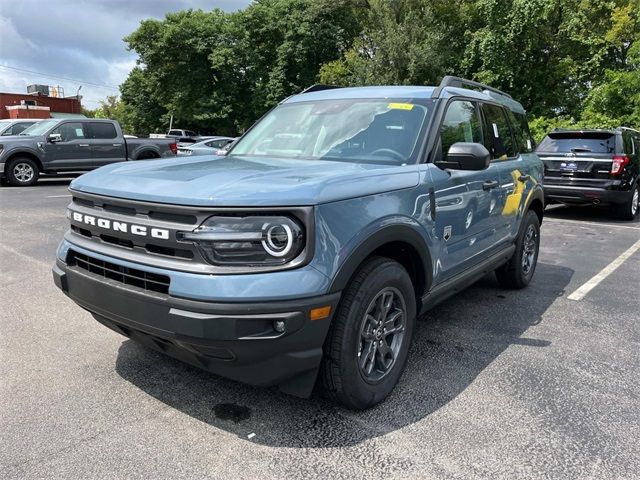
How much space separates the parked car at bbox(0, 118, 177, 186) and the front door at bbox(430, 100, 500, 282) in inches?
487

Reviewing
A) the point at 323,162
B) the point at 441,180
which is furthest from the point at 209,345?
the point at 441,180

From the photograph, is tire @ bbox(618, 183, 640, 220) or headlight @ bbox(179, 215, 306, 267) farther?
tire @ bbox(618, 183, 640, 220)

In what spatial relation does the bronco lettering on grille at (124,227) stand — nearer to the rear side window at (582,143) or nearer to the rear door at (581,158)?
the rear door at (581,158)

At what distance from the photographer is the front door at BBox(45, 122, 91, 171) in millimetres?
13703

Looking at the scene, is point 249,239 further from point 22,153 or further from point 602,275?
point 22,153

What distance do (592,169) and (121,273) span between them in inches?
384

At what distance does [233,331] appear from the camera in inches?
90.4

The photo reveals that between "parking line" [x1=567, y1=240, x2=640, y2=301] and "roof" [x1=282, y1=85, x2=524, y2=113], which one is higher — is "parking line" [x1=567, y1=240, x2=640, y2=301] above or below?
below

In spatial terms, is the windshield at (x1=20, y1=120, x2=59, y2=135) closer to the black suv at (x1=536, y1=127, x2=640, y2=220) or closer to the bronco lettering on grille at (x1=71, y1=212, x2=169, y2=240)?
the black suv at (x1=536, y1=127, x2=640, y2=220)

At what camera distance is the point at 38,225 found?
26.7ft

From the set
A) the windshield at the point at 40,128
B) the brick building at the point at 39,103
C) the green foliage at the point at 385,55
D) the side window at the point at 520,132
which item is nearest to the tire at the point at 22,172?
the windshield at the point at 40,128

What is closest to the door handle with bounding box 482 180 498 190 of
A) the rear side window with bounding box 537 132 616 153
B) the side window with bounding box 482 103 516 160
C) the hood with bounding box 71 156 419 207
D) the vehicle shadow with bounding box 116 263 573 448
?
the side window with bounding box 482 103 516 160

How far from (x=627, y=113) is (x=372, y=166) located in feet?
70.1

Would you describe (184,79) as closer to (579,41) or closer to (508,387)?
(579,41)
